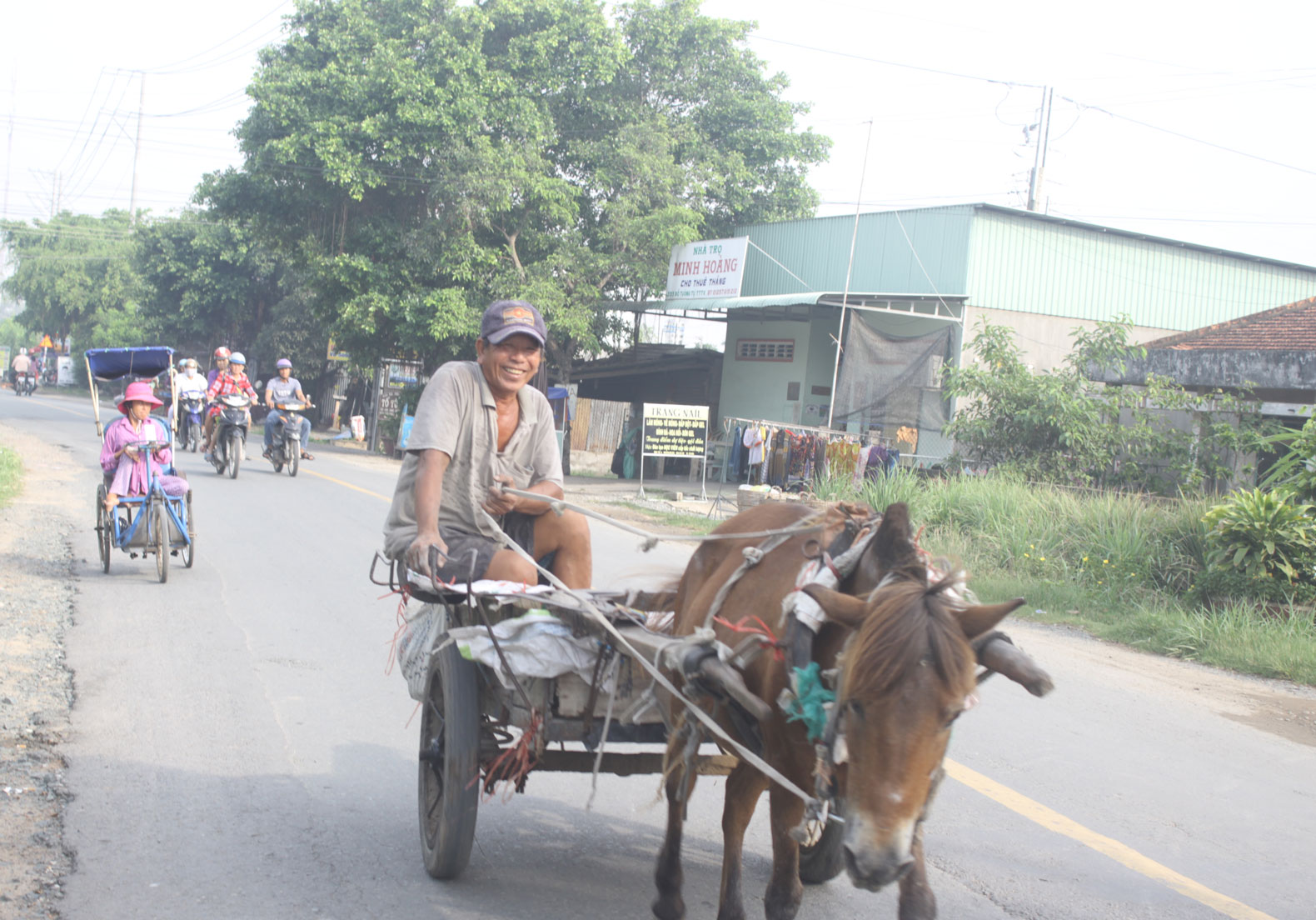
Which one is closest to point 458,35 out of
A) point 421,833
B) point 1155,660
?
point 1155,660

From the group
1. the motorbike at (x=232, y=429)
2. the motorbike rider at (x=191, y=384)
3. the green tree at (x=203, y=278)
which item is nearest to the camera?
the motorbike at (x=232, y=429)

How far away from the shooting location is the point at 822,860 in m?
3.80

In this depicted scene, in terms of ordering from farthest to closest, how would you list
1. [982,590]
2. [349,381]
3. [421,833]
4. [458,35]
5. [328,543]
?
1. [349,381]
2. [458,35]
3. [328,543]
4. [982,590]
5. [421,833]

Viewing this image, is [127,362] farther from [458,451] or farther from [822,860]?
[822,860]

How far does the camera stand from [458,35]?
80.2 feet

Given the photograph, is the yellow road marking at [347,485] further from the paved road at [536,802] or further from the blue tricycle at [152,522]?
the paved road at [536,802]

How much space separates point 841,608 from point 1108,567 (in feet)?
28.8

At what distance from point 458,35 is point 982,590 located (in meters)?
19.7

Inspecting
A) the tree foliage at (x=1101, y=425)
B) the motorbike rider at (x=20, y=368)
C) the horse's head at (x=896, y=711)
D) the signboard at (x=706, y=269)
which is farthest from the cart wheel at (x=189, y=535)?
the motorbike rider at (x=20, y=368)

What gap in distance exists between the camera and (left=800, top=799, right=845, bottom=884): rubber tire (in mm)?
3748

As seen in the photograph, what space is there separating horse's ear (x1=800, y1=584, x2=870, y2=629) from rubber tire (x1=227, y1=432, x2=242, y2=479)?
15.5 metres

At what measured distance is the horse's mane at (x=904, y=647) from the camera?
7.22 ft

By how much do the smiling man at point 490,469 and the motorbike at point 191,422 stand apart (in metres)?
16.2

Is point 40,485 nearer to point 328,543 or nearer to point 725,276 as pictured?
point 328,543
